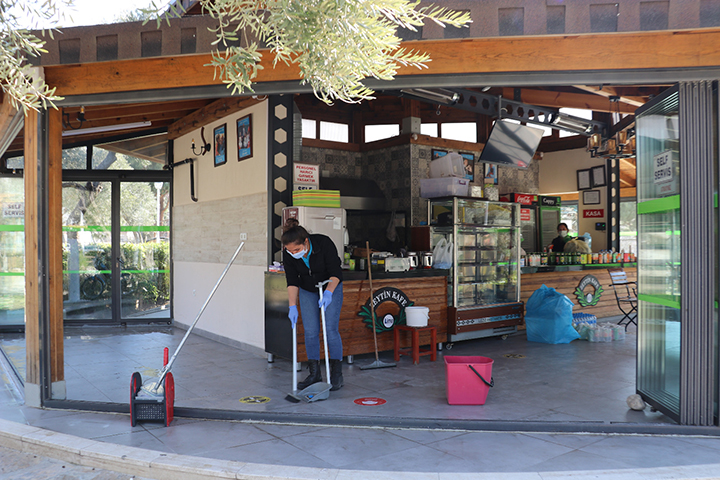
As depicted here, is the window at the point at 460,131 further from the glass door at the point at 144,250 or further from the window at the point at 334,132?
the glass door at the point at 144,250

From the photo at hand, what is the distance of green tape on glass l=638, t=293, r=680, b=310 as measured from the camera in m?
4.12

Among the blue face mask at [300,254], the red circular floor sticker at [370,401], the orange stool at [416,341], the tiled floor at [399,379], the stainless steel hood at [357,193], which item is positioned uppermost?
the stainless steel hood at [357,193]

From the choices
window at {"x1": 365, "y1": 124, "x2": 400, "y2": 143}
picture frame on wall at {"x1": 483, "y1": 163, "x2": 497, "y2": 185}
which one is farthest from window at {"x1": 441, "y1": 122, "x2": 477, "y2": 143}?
window at {"x1": 365, "y1": 124, "x2": 400, "y2": 143}

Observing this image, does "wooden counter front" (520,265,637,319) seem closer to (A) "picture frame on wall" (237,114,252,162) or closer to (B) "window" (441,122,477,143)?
(B) "window" (441,122,477,143)

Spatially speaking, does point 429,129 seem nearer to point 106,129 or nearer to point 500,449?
point 106,129

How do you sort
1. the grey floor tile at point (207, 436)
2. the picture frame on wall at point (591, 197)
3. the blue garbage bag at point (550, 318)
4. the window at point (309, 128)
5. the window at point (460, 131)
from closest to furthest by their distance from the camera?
the grey floor tile at point (207, 436)
the blue garbage bag at point (550, 318)
the window at point (309, 128)
the window at point (460, 131)
the picture frame on wall at point (591, 197)

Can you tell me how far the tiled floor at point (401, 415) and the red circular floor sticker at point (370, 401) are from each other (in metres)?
0.09

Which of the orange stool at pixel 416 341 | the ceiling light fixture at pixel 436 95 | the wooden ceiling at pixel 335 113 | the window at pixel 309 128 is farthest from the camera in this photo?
the window at pixel 309 128

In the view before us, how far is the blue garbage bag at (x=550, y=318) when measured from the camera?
7.43 meters

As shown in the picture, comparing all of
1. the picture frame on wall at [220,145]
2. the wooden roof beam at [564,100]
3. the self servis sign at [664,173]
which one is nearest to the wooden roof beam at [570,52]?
the self servis sign at [664,173]

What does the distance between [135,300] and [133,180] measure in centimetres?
198

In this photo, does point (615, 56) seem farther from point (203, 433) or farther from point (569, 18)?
point (203, 433)

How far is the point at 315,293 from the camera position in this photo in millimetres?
5211

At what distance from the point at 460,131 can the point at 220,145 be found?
450 cm
